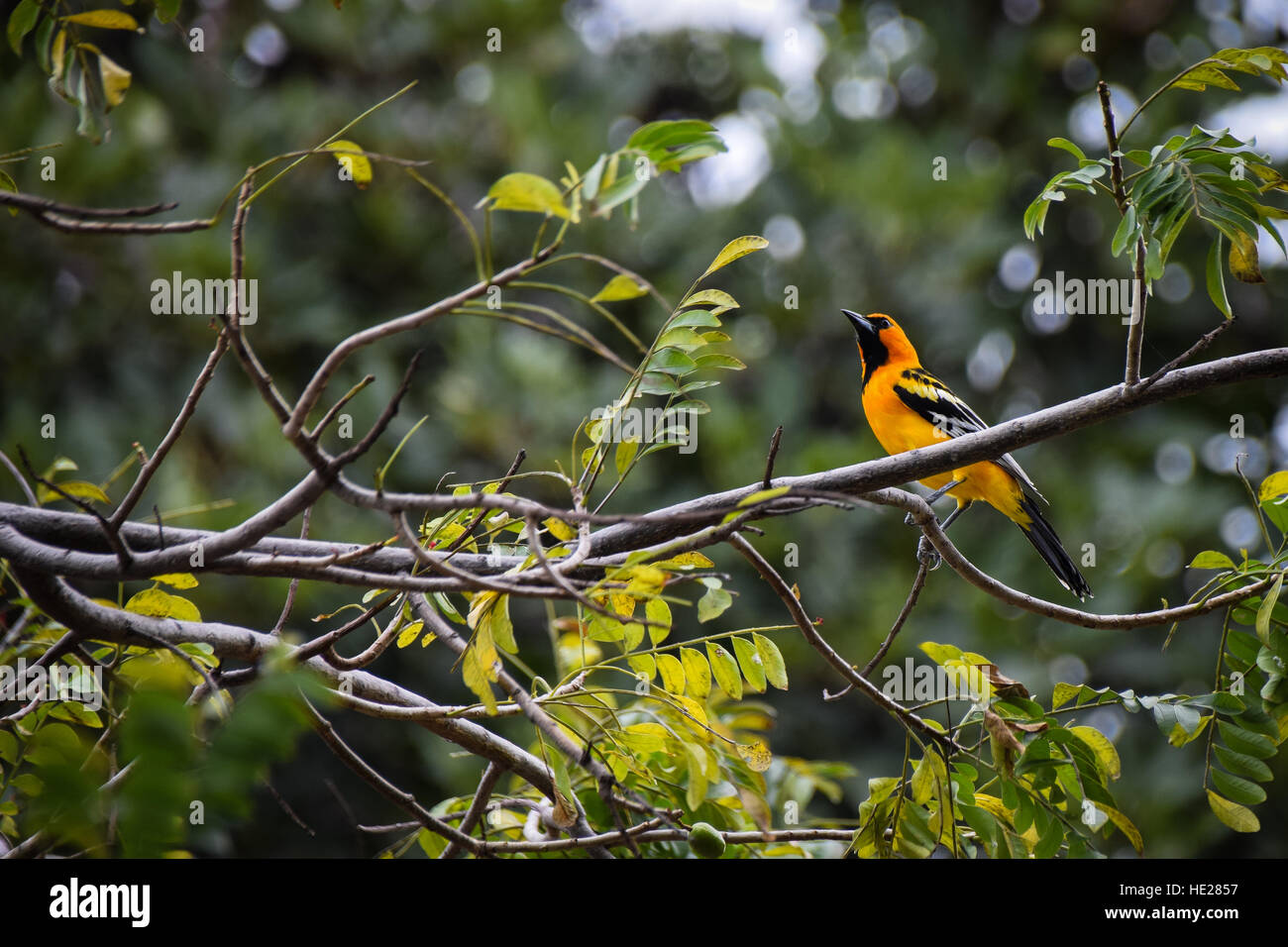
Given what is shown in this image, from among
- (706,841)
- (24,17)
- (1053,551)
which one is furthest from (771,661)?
(1053,551)

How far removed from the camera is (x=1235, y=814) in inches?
94.5

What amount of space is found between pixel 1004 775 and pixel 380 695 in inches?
54.6

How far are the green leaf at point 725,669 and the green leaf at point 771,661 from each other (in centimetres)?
6

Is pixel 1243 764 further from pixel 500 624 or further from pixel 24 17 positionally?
pixel 24 17

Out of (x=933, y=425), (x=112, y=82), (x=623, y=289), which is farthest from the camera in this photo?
(x=933, y=425)

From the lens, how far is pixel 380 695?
93.2 inches

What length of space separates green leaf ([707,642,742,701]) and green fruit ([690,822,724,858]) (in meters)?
0.30

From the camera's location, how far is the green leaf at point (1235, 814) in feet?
7.81

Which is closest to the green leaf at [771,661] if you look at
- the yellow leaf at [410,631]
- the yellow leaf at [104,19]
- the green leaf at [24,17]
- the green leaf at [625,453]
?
the green leaf at [625,453]

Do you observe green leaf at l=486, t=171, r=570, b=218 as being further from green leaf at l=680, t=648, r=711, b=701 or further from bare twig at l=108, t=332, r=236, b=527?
green leaf at l=680, t=648, r=711, b=701

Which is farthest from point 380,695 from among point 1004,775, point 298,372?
point 298,372

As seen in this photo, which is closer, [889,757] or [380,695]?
[380,695]

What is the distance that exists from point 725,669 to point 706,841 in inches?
14.4
